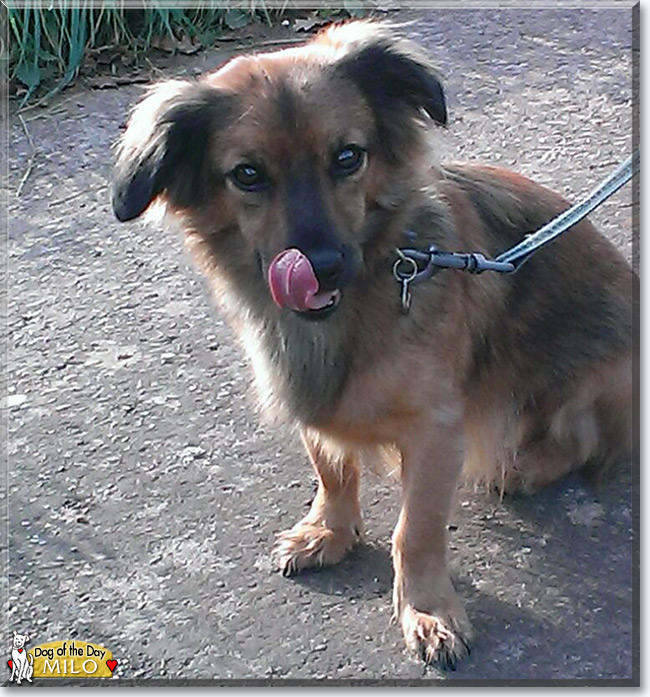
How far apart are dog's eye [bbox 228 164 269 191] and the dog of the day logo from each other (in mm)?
1270

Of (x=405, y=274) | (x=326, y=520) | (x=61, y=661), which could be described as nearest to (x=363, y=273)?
(x=405, y=274)

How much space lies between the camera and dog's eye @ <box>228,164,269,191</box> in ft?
9.34

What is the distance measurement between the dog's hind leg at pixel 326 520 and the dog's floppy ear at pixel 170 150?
78cm

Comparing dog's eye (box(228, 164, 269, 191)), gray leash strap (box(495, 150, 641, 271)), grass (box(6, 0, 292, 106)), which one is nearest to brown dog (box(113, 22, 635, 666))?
dog's eye (box(228, 164, 269, 191))

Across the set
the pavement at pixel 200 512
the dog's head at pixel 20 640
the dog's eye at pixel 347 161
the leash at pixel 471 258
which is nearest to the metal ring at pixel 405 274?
the leash at pixel 471 258

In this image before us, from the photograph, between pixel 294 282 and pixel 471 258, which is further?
pixel 471 258

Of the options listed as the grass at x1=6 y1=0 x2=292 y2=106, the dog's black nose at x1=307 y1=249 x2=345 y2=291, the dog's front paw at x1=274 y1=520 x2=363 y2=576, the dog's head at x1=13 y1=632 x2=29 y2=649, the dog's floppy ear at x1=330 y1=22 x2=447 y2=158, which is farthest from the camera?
the grass at x1=6 y1=0 x2=292 y2=106

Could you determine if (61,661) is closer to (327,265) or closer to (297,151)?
(327,265)

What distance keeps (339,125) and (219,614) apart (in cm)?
134

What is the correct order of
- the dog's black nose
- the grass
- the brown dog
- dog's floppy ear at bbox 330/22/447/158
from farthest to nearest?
the grass, dog's floppy ear at bbox 330/22/447/158, the brown dog, the dog's black nose

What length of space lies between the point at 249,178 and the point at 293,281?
0.31 meters

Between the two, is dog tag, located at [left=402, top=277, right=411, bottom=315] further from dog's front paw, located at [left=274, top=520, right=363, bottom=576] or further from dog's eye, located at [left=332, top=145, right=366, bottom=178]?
dog's front paw, located at [left=274, top=520, right=363, bottom=576]

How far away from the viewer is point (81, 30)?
630 cm

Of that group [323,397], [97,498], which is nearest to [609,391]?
[323,397]
